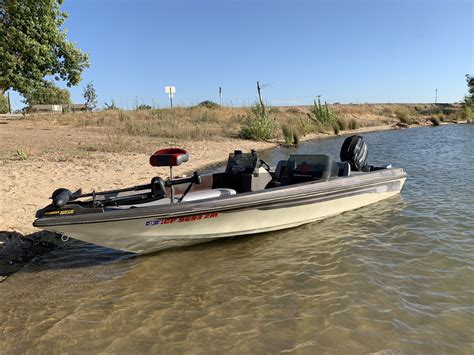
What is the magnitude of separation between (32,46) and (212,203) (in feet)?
47.2

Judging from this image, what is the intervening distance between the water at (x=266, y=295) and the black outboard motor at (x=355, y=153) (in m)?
1.78

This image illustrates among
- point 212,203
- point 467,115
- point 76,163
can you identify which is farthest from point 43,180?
point 467,115

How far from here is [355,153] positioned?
27.2 ft

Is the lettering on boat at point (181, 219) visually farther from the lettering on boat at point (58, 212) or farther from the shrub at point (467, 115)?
the shrub at point (467, 115)

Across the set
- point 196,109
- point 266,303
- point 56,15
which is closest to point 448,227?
point 266,303

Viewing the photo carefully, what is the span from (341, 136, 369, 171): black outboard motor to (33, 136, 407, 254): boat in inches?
2.3

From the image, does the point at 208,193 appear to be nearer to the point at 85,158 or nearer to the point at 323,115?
the point at 85,158

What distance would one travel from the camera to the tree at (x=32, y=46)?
624 inches

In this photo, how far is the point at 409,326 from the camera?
3717 mm

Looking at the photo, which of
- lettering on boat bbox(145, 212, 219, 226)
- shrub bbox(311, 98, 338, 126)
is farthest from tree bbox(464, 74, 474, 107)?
lettering on boat bbox(145, 212, 219, 226)

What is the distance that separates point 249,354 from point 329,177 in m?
3.91

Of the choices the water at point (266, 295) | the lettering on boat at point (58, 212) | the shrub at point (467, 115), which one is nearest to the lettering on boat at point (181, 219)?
the water at point (266, 295)

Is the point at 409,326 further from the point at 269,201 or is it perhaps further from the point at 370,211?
the point at 370,211

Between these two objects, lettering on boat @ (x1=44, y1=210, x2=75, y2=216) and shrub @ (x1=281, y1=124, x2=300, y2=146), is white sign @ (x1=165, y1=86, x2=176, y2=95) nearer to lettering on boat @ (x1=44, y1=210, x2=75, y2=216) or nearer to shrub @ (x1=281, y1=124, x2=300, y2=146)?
shrub @ (x1=281, y1=124, x2=300, y2=146)
